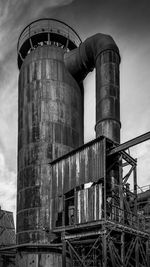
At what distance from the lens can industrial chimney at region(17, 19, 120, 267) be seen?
22.5m

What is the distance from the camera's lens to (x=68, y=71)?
2758 centimetres

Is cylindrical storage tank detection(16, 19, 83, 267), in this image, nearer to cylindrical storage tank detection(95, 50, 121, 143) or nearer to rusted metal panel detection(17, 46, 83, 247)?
rusted metal panel detection(17, 46, 83, 247)

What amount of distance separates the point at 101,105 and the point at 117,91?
1.47 m

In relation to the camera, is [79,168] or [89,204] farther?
[79,168]

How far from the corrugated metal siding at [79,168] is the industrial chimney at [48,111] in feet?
3.86

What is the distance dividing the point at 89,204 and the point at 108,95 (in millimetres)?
7177

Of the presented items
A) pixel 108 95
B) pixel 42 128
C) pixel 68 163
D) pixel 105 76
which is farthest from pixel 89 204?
pixel 105 76

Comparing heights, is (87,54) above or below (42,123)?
above

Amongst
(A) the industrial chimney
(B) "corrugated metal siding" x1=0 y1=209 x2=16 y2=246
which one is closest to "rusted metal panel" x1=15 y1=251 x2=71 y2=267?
(A) the industrial chimney

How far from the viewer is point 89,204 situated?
19.0m

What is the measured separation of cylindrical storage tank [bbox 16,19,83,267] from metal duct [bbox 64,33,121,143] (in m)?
2.32

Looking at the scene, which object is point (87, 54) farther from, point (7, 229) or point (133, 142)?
point (7, 229)

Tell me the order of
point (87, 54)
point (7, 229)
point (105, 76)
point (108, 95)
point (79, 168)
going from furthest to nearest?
point (7, 229) → point (87, 54) → point (105, 76) → point (108, 95) → point (79, 168)

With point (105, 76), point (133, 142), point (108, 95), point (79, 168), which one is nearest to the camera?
point (133, 142)
